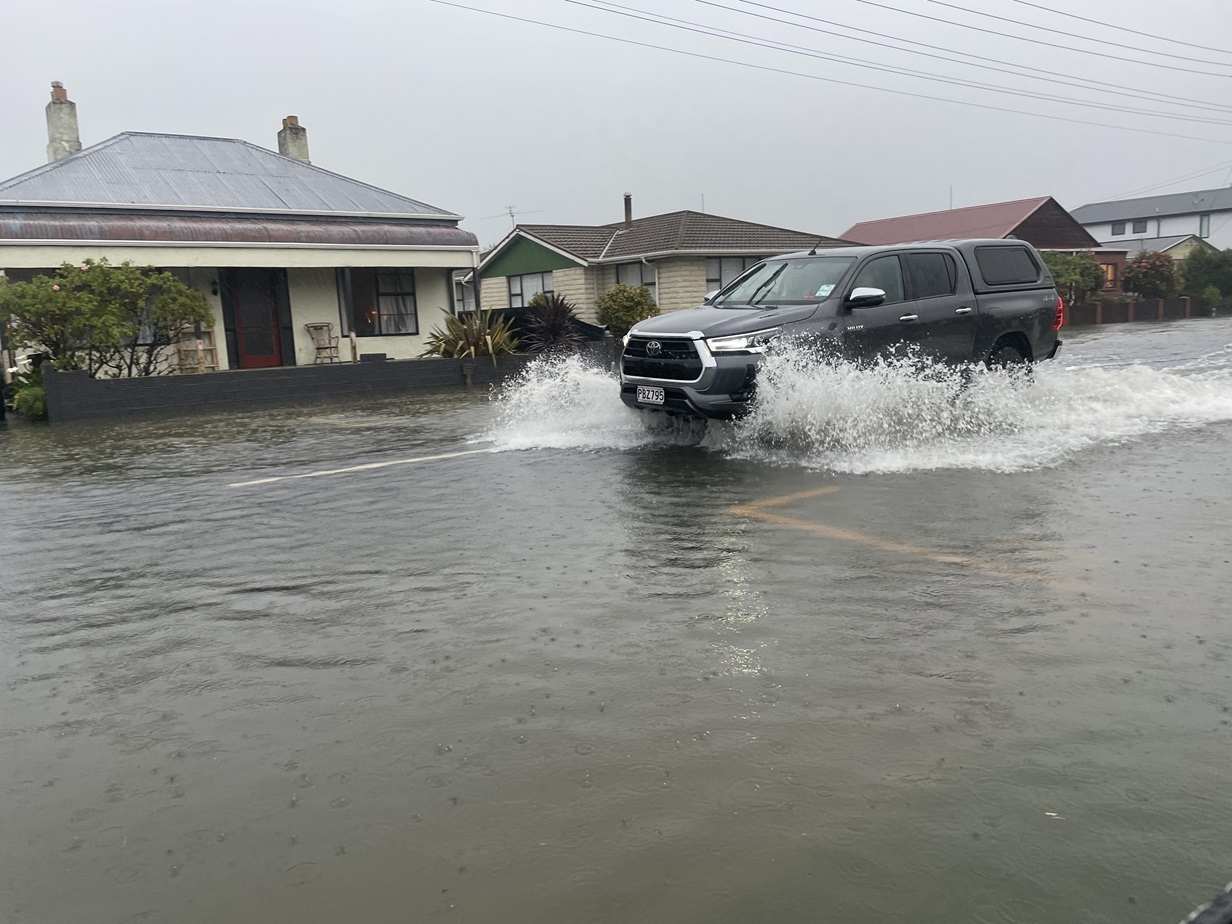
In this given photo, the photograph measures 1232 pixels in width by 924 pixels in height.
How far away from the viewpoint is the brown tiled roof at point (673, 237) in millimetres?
35469

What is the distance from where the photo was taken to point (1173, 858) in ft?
8.87

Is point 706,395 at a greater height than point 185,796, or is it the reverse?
point 706,395

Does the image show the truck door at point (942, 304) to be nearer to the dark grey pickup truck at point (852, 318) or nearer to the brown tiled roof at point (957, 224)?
the dark grey pickup truck at point (852, 318)

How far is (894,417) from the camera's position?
31.8 feet

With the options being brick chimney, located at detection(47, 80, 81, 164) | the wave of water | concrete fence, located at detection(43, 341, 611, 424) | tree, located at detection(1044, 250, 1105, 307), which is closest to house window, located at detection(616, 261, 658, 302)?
concrete fence, located at detection(43, 341, 611, 424)

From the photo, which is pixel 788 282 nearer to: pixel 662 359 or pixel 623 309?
pixel 662 359

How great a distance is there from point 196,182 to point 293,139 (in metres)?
5.26

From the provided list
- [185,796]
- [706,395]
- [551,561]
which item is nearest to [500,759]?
[185,796]

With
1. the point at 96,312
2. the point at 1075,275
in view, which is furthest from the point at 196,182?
the point at 1075,275

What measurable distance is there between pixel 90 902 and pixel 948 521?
5.32m

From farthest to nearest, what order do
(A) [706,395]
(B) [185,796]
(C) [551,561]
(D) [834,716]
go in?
(A) [706,395] → (C) [551,561] → (D) [834,716] → (B) [185,796]

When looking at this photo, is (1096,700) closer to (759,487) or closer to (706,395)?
(759,487)

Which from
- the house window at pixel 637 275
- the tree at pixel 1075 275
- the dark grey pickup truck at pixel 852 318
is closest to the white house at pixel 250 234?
the house window at pixel 637 275

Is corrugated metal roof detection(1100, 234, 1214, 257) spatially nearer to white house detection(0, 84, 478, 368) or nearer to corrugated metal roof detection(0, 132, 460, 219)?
white house detection(0, 84, 478, 368)
